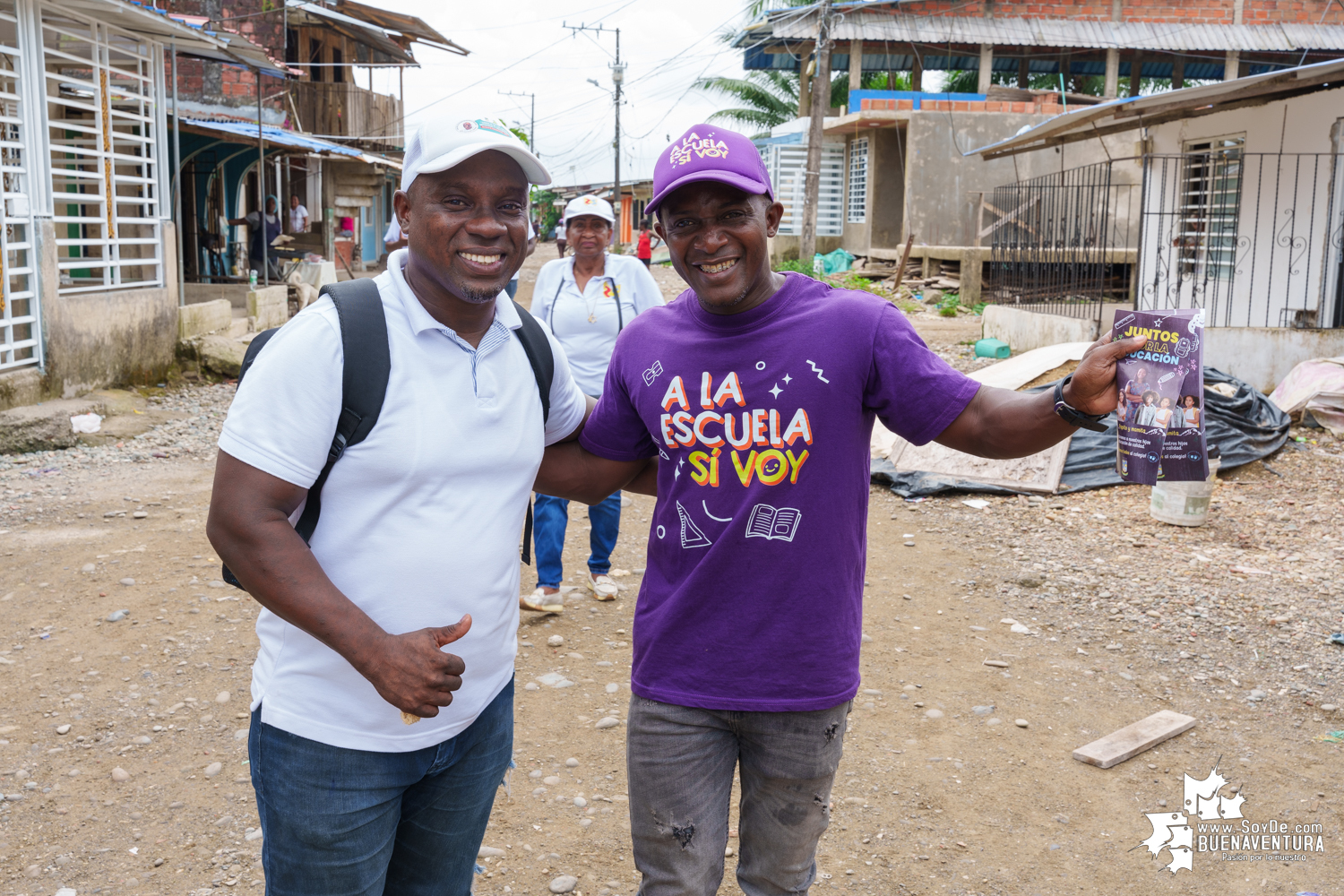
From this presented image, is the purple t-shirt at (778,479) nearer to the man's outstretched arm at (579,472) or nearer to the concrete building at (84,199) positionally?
the man's outstretched arm at (579,472)

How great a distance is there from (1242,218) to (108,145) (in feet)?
39.0

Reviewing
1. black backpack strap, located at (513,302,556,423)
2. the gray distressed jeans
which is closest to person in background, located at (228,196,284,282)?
black backpack strap, located at (513,302,556,423)

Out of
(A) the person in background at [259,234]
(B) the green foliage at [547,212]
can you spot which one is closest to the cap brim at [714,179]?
(A) the person in background at [259,234]

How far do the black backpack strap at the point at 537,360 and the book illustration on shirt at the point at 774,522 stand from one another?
1.41ft

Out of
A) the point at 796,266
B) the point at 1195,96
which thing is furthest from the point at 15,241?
the point at 796,266

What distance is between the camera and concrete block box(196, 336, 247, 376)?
462 inches

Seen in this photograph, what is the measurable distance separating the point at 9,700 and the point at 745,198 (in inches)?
143

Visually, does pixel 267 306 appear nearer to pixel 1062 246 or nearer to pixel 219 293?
pixel 219 293

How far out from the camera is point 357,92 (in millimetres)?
22875

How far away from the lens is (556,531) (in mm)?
5082

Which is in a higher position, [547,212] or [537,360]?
[547,212]

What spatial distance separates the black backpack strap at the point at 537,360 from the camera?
1979 mm

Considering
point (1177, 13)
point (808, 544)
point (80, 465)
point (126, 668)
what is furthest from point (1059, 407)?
point (1177, 13)

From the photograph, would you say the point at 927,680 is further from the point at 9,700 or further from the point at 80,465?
the point at 80,465
